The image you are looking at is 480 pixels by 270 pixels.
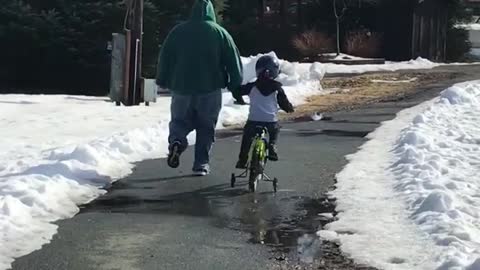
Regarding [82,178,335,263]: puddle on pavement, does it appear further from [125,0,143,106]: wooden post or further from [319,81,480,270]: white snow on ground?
[125,0,143,106]: wooden post

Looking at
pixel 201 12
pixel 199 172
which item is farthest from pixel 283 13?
pixel 199 172

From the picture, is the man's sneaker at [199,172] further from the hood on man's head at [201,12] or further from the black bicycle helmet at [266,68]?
the hood on man's head at [201,12]

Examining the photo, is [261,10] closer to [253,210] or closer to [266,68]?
[266,68]

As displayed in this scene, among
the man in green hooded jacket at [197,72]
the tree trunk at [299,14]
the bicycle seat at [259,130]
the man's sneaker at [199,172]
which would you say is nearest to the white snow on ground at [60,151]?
the man's sneaker at [199,172]

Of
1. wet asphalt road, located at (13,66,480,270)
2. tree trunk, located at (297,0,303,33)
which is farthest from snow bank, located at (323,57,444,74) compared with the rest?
wet asphalt road, located at (13,66,480,270)

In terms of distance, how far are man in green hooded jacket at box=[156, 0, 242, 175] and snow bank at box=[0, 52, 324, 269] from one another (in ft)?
3.04

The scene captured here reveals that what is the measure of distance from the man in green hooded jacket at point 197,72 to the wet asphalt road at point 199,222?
0.57m

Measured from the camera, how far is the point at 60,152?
10383mm

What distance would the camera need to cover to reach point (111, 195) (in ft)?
27.7

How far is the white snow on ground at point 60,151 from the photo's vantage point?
23.1 feet

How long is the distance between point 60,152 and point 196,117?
1.98 m

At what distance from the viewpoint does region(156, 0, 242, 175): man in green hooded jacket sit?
9.23 m

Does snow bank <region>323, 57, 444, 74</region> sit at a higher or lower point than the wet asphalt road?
lower

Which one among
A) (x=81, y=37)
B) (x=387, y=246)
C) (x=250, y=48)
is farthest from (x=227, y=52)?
(x=250, y=48)
